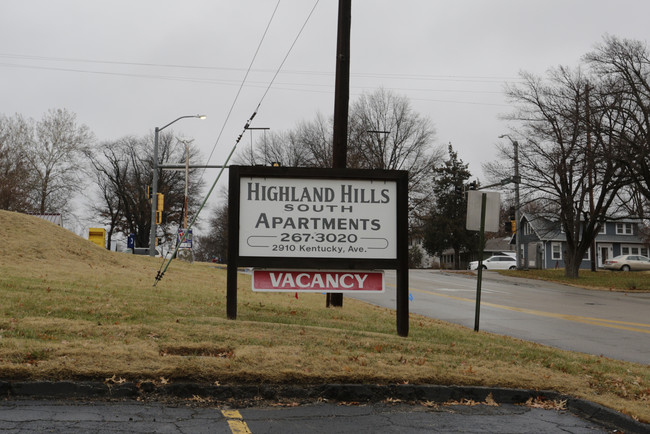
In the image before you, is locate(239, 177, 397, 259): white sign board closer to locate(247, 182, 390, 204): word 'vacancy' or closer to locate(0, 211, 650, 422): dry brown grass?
locate(247, 182, 390, 204): word 'vacancy'

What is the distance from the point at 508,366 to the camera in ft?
24.9

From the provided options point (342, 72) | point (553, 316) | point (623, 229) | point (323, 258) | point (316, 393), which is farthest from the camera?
point (623, 229)

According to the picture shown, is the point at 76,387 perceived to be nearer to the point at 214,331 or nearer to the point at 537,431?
the point at 214,331

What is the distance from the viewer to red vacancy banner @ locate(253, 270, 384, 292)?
995cm

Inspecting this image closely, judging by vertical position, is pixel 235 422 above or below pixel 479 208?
below

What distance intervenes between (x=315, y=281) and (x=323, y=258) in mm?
401

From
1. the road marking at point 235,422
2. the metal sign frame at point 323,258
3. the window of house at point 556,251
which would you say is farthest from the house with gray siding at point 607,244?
the road marking at point 235,422

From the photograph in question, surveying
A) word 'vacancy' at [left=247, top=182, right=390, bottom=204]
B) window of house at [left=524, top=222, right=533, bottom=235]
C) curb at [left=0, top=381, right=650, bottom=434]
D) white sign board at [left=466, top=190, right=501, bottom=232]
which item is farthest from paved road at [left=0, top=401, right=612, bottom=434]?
window of house at [left=524, top=222, right=533, bottom=235]

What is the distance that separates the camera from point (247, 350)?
23.5ft

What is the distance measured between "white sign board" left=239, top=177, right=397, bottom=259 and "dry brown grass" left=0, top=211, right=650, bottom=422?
1.26m

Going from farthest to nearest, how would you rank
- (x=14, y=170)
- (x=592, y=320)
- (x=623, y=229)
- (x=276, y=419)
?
(x=623, y=229)
(x=14, y=170)
(x=592, y=320)
(x=276, y=419)

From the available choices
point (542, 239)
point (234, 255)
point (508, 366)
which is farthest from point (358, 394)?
point (542, 239)

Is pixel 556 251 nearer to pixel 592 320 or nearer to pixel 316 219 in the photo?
pixel 592 320

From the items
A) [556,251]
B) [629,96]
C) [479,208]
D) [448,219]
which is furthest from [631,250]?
[479,208]
